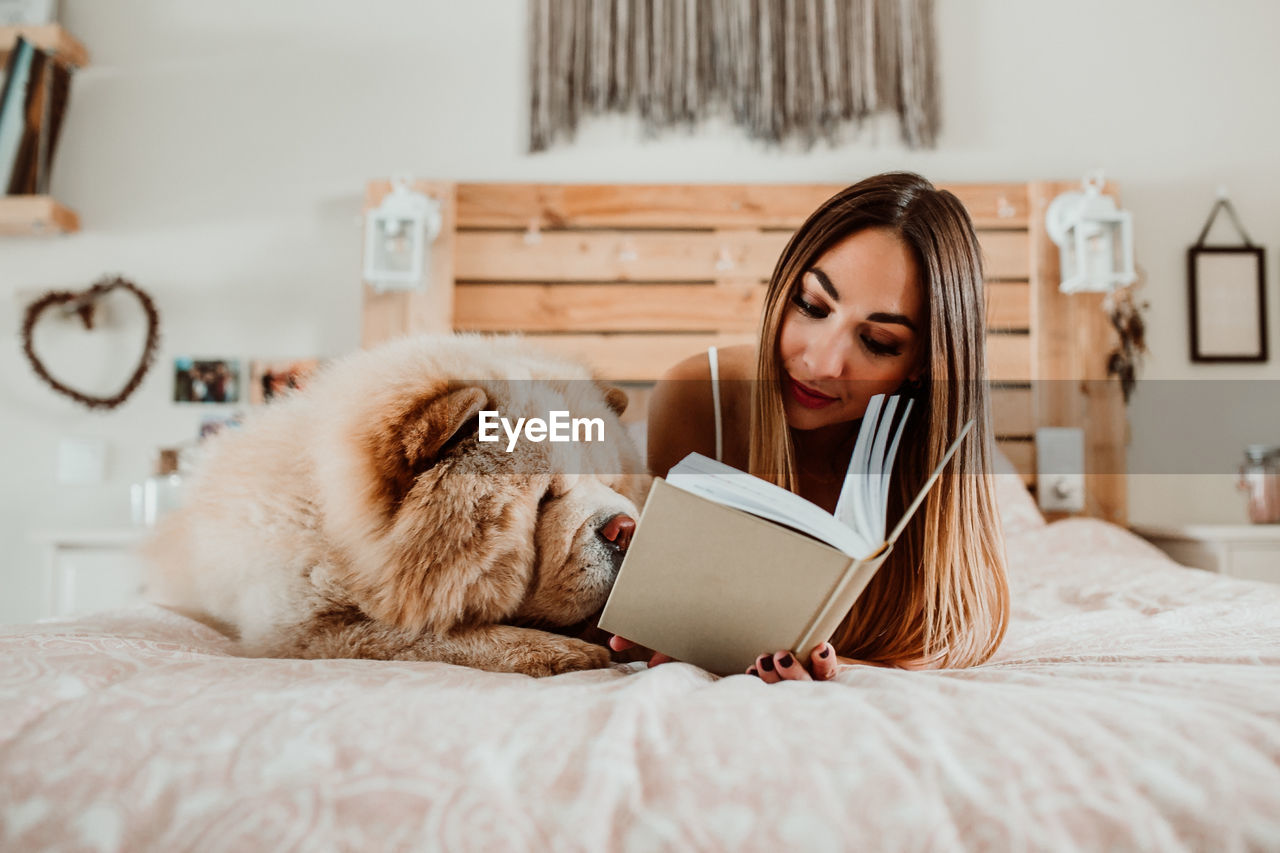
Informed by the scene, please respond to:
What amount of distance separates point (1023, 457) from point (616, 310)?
1.65 metres

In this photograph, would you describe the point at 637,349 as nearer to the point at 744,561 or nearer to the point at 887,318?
the point at 887,318

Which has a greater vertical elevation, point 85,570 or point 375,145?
point 375,145

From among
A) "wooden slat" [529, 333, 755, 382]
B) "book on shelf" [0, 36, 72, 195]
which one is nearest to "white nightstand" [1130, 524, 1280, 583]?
"wooden slat" [529, 333, 755, 382]

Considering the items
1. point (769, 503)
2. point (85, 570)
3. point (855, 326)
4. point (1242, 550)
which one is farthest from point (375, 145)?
point (1242, 550)

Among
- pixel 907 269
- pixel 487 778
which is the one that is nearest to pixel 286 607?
pixel 487 778

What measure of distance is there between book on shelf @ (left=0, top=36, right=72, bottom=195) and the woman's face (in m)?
3.19

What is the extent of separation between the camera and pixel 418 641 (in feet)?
2.95

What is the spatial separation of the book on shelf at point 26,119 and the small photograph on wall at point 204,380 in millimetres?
849

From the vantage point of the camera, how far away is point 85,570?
A: 2.67 meters

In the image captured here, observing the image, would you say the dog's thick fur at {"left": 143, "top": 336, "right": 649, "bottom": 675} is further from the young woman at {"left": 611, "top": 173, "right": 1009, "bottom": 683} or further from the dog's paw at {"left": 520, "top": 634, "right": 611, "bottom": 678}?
the young woman at {"left": 611, "top": 173, "right": 1009, "bottom": 683}

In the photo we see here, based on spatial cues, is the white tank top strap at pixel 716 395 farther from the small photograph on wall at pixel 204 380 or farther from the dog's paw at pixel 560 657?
the small photograph on wall at pixel 204 380

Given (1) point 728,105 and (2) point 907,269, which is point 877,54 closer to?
(1) point 728,105

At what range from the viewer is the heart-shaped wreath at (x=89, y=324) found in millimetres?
3012

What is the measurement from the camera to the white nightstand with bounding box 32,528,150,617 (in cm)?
264
